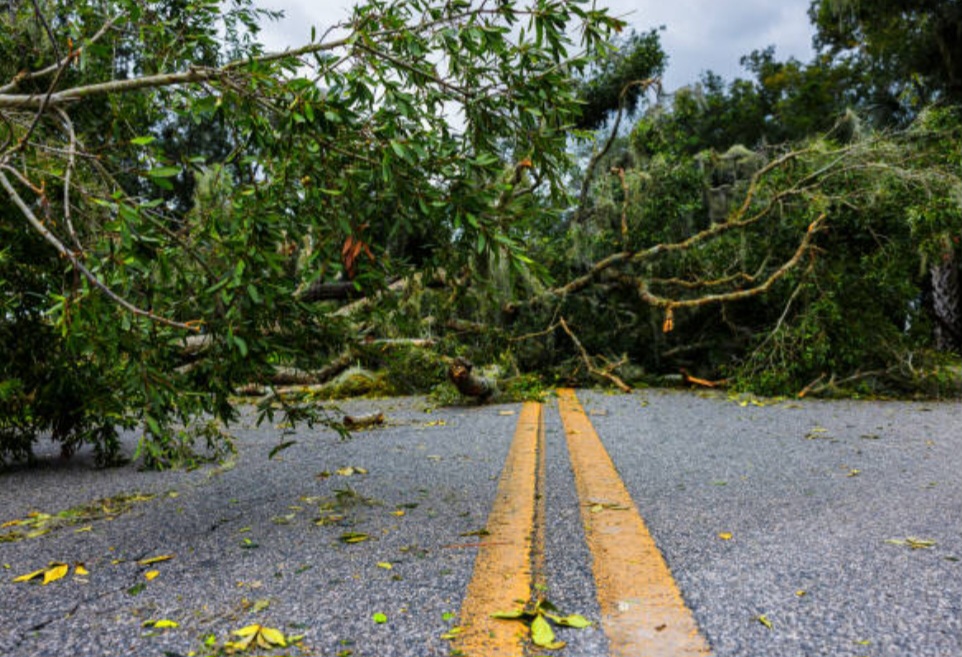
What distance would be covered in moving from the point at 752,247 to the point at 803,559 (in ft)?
25.9

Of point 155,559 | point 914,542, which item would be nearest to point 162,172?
point 155,559

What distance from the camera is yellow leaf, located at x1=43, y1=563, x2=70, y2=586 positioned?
2.08 meters

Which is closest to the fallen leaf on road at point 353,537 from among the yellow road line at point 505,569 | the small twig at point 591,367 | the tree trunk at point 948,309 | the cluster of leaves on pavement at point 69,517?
the yellow road line at point 505,569

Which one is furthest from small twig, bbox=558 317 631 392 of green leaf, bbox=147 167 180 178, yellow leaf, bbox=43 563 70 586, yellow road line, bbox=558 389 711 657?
green leaf, bbox=147 167 180 178

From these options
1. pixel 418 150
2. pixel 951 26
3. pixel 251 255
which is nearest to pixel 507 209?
pixel 418 150

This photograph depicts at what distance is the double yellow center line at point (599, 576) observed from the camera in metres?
1.55

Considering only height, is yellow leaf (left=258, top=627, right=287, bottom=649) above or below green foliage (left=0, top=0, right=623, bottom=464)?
below

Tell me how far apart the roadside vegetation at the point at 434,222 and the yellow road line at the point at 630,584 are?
1.07 m

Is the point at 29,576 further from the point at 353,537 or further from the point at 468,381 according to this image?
the point at 468,381

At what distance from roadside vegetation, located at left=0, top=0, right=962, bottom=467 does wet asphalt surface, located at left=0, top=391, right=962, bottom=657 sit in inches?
18.2

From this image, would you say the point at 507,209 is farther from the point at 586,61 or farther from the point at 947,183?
the point at 947,183

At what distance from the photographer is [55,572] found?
84.4 inches

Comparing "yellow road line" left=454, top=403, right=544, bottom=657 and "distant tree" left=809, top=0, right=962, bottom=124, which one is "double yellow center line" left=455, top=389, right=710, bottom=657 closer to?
"yellow road line" left=454, top=403, right=544, bottom=657

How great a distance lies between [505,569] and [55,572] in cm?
150
